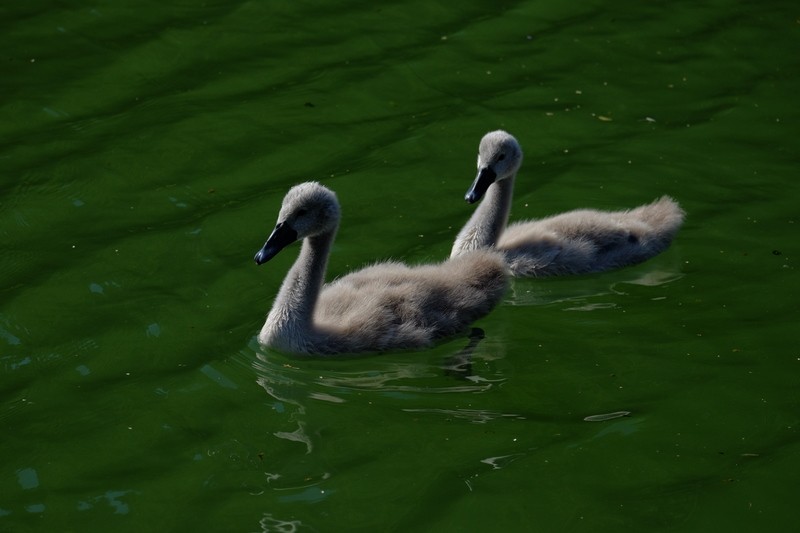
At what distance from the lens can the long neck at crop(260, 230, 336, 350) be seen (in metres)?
7.27

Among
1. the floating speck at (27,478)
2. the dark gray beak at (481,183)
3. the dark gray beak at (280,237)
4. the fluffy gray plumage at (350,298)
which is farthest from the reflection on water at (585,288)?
the floating speck at (27,478)

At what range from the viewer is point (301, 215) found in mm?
7488

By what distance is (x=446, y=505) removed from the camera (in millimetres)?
5980

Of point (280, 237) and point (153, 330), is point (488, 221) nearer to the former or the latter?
point (280, 237)

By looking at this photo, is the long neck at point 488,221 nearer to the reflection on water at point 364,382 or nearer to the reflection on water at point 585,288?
the reflection on water at point 585,288

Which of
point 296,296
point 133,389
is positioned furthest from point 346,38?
point 133,389

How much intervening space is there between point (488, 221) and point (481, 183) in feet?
0.80

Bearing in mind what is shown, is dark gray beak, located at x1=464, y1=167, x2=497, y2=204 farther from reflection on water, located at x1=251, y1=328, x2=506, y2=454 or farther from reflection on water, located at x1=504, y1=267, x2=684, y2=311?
reflection on water, located at x1=251, y1=328, x2=506, y2=454

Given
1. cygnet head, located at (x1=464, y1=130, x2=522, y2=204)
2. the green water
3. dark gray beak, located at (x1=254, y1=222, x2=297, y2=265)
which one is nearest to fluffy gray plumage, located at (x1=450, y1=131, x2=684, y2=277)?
cygnet head, located at (x1=464, y1=130, x2=522, y2=204)

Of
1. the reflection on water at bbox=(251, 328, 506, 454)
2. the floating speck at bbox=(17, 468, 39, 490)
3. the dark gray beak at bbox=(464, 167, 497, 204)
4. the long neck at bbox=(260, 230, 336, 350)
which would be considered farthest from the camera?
the dark gray beak at bbox=(464, 167, 497, 204)

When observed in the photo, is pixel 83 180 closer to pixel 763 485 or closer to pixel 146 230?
pixel 146 230

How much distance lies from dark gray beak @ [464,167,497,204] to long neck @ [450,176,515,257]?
0.49 ft

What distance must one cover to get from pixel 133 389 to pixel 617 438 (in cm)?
240

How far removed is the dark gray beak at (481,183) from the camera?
330 inches
